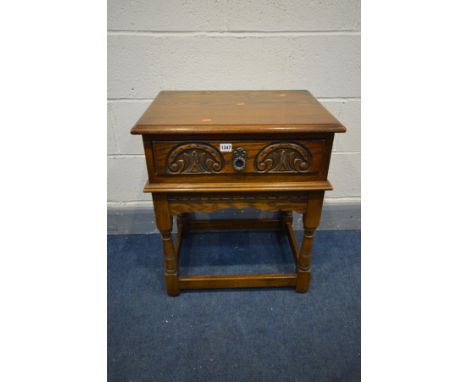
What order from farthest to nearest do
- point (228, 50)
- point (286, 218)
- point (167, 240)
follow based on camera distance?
point (286, 218) → point (228, 50) → point (167, 240)

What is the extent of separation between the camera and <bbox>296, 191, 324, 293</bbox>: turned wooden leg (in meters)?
1.05

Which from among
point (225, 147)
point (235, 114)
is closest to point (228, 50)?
point (235, 114)

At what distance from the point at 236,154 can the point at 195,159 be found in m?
0.13

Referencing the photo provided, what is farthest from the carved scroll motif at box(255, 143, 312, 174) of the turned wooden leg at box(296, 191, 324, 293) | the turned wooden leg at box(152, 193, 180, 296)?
the turned wooden leg at box(152, 193, 180, 296)

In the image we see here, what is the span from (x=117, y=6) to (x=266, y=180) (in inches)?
37.3

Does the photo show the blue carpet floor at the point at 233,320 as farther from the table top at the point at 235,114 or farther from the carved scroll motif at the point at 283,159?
the table top at the point at 235,114

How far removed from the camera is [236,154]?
94 centimetres

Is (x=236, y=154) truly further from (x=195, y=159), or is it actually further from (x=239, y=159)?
(x=195, y=159)

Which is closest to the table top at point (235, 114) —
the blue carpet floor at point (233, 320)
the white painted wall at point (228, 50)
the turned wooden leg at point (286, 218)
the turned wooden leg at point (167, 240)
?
the white painted wall at point (228, 50)

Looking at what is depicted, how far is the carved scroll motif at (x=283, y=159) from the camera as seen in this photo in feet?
3.09

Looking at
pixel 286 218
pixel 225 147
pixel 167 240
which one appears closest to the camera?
pixel 225 147

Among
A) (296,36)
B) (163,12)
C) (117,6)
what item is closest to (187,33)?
(163,12)

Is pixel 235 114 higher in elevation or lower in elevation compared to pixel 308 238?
higher

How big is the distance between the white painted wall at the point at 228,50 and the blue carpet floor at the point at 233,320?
2.17 ft
